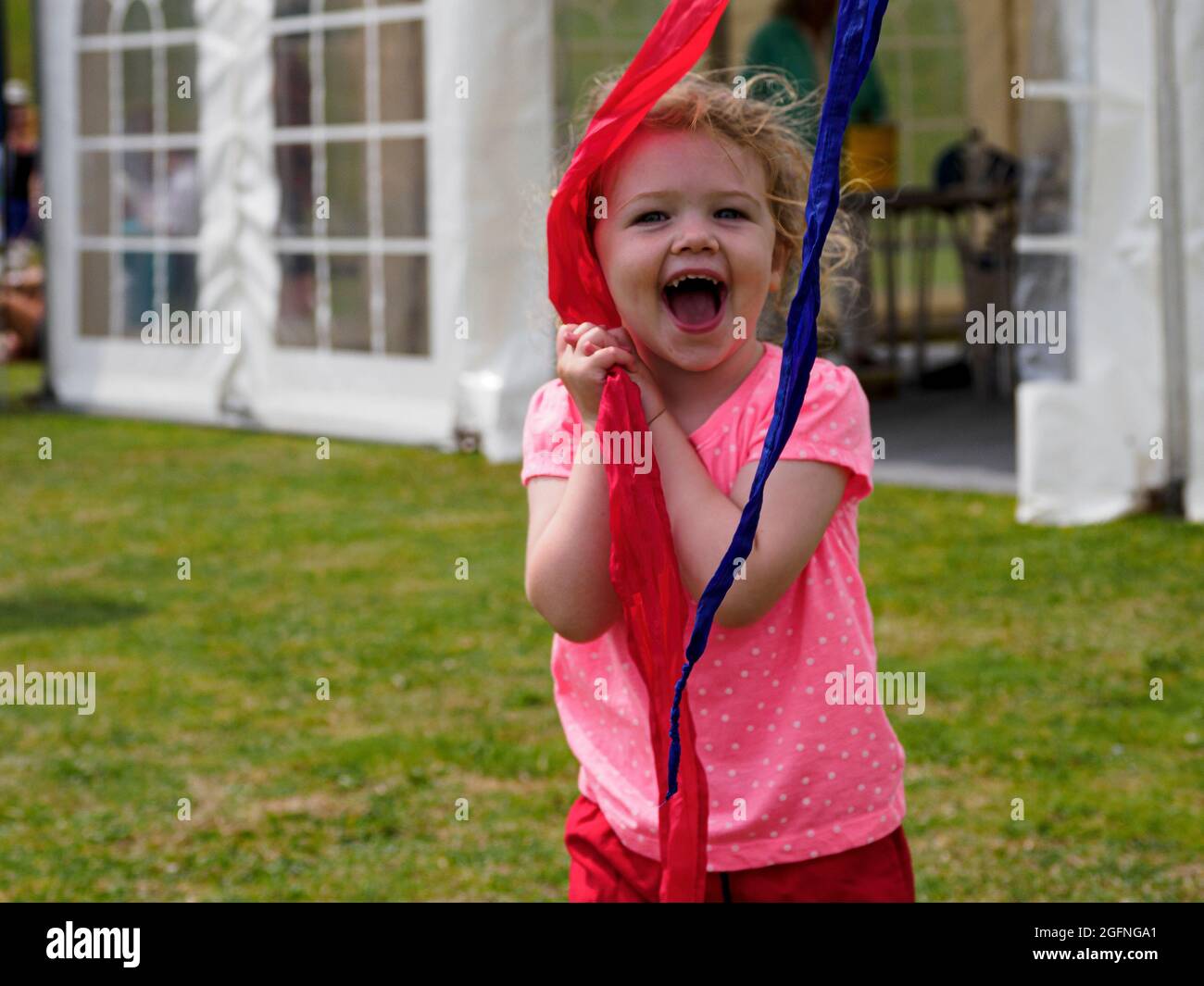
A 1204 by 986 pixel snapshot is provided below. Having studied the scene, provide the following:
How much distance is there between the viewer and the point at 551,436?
190cm

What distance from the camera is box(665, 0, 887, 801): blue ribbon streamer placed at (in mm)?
1444

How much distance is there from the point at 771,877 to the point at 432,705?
2.36 metres

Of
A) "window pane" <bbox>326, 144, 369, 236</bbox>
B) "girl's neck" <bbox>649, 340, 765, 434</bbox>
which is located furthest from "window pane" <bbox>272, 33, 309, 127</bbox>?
"girl's neck" <bbox>649, 340, 765, 434</bbox>

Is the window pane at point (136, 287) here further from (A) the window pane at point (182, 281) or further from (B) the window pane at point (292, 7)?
(B) the window pane at point (292, 7)

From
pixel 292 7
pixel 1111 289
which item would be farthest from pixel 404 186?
pixel 1111 289

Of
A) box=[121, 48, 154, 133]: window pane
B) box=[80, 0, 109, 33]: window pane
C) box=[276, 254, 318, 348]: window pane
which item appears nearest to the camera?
box=[276, 254, 318, 348]: window pane

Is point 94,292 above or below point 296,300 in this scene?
above

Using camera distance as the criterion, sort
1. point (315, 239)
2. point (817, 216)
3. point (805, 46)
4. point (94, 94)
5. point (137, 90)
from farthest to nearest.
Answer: point (94, 94)
point (137, 90)
point (805, 46)
point (315, 239)
point (817, 216)

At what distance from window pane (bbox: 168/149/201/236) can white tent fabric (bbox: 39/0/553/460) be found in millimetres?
69

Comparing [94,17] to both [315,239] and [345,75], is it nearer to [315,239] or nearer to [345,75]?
[345,75]

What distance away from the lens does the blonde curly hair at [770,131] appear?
1.81 meters

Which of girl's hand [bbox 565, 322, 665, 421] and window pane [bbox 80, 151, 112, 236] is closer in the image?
girl's hand [bbox 565, 322, 665, 421]

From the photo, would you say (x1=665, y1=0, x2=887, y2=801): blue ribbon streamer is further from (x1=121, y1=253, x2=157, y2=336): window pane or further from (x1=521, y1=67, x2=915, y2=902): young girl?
(x1=121, y1=253, x2=157, y2=336): window pane

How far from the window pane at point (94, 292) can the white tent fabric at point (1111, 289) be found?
5.90 meters
